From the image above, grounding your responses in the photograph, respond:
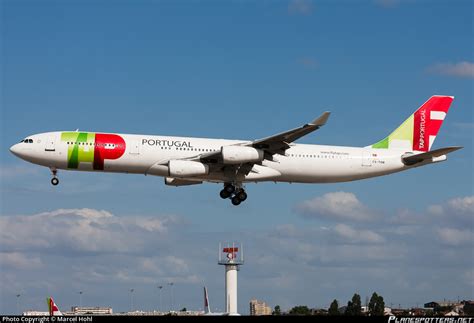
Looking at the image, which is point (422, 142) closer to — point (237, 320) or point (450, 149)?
point (450, 149)

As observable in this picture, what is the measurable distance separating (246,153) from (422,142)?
16930mm

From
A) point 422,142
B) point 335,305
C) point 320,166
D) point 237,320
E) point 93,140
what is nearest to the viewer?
point 237,320

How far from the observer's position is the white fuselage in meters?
59.2

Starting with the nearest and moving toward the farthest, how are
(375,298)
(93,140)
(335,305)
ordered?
1. (93,140)
2. (335,305)
3. (375,298)

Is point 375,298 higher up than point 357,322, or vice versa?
point 375,298

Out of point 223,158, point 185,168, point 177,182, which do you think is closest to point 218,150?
point 223,158

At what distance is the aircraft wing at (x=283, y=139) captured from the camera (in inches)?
2256

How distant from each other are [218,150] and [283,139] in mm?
4625

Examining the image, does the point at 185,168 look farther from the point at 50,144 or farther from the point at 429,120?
the point at 429,120

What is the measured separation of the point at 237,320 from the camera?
142 feet

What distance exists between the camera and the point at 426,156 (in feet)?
209

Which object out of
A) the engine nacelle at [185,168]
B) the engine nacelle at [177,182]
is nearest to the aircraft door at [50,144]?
the engine nacelle at [185,168]

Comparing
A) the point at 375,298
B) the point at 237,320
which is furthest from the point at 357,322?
the point at 375,298

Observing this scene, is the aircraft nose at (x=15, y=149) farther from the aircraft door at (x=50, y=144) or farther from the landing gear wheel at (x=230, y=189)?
the landing gear wheel at (x=230, y=189)
